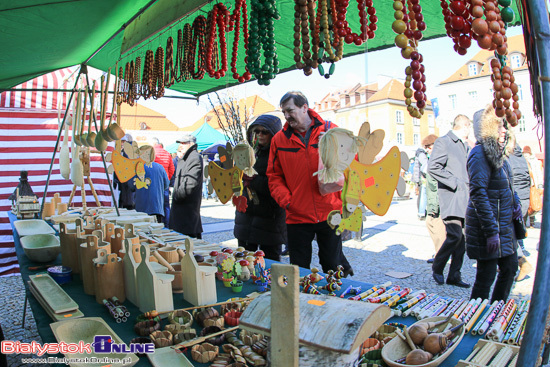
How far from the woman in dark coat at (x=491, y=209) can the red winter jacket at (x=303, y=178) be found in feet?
2.88

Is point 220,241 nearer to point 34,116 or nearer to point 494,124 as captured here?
point 34,116

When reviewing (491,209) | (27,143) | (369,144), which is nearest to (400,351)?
(369,144)

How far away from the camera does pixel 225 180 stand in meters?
2.84

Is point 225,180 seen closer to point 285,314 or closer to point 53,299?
point 53,299

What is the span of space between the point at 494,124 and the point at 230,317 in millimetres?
1946

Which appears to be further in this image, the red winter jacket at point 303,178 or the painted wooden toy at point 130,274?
the red winter jacket at point 303,178

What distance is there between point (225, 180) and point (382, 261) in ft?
9.40

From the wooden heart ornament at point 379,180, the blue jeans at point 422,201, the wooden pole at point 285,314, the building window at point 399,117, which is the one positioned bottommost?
the blue jeans at point 422,201

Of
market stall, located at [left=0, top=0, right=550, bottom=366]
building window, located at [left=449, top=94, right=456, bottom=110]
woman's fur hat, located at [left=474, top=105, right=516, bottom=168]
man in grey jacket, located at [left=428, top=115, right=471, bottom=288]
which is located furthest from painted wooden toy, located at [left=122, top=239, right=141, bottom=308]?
building window, located at [left=449, top=94, right=456, bottom=110]

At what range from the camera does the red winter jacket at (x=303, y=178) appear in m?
2.33

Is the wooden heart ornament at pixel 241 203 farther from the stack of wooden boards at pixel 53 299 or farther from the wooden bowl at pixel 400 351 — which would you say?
the wooden bowl at pixel 400 351

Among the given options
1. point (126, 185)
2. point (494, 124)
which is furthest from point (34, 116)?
point (494, 124)

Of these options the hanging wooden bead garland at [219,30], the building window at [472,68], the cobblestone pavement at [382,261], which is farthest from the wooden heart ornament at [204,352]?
the building window at [472,68]

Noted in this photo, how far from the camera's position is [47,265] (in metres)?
2.26
